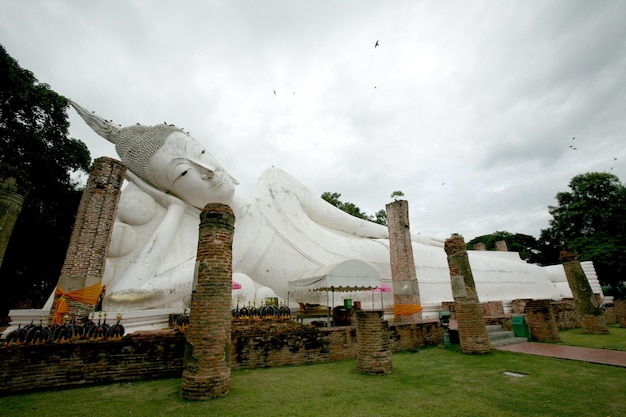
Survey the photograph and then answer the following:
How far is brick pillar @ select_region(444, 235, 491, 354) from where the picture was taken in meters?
7.14

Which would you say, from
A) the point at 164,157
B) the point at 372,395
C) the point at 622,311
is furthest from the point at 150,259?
the point at 622,311

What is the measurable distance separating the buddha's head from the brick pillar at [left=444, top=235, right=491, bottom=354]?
7.83 metres

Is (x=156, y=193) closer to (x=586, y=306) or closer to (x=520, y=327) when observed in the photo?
(x=520, y=327)

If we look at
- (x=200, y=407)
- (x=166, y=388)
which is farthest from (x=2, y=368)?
(x=200, y=407)

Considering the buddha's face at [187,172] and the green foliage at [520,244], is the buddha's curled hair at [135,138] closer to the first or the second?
the buddha's face at [187,172]

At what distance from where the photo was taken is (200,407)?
386cm

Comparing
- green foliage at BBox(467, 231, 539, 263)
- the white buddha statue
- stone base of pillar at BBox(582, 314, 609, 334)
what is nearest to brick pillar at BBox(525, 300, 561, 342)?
stone base of pillar at BBox(582, 314, 609, 334)

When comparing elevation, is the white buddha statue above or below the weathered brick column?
above

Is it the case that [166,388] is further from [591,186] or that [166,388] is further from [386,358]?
[591,186]

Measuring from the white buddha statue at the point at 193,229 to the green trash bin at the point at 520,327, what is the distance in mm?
4464

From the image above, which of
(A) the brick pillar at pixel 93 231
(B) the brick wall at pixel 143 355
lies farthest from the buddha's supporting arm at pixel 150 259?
(B) the brick wall at pixel 143 355

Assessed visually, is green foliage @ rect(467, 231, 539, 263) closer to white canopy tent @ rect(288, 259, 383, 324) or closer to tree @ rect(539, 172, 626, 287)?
tree @ rect(539, 172, 626, 287)

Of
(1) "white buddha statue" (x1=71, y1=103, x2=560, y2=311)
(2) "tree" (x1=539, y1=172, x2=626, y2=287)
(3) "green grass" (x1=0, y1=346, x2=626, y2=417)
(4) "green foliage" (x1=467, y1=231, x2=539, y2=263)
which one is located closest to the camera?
(3) "green grass" (x1=0, y1=346, x2=626, y2=417)

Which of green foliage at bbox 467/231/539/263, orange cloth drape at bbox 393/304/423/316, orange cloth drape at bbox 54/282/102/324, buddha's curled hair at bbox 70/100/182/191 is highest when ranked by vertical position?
green foliage at bbox 467/231/539/263
